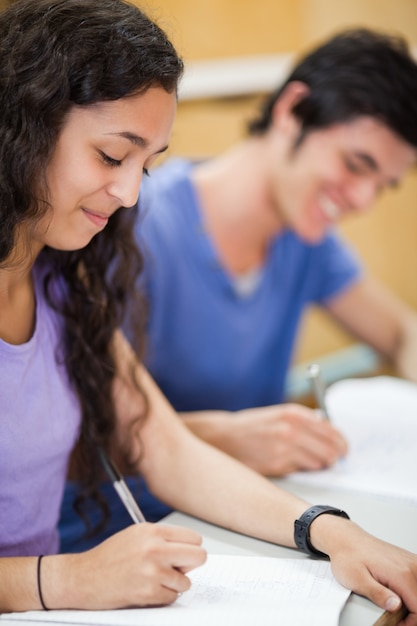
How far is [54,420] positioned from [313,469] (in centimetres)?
44

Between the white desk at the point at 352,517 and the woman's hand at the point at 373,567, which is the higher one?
the woman's hand at the point at 373,567

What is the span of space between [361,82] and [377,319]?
1.97ft

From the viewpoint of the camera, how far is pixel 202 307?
173 cm

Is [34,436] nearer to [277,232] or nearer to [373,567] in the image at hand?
[373,567]

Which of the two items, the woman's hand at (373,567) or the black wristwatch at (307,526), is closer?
the woman's hand at (373,567)

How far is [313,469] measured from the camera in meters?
1.25

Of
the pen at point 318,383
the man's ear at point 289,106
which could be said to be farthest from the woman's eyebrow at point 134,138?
the man's ear at point 289,106

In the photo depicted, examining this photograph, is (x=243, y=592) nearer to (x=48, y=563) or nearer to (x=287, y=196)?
(x=48, y=563)

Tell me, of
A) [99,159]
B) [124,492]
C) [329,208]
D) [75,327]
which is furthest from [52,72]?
[329,208]

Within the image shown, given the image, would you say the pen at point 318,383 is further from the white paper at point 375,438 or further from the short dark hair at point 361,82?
the short dark hair at point 361,82

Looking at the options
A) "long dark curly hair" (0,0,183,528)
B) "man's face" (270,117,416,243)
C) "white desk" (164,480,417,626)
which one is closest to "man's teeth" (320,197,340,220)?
"man's face" (270,117,416,243)

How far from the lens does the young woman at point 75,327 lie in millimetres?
866

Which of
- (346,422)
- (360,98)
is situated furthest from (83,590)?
(360,98)

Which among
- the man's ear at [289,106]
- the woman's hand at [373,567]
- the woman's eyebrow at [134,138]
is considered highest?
the woman's eyebrow at [134,138]
